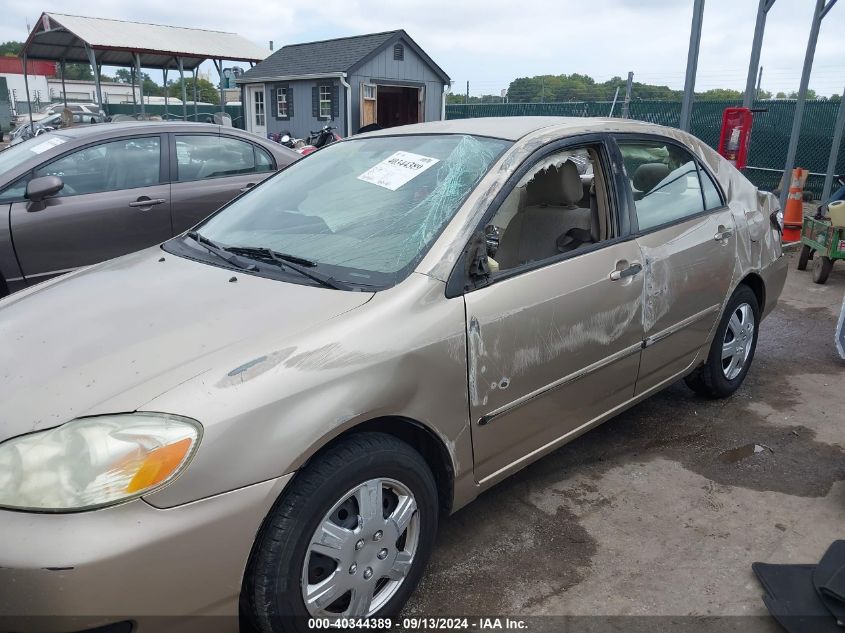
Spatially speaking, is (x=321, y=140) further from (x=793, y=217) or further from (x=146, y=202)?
(x=793, y=217)

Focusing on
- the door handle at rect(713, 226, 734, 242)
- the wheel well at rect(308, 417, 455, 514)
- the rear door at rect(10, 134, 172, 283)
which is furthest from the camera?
the rear door at rect(10, 134, 172, 283)

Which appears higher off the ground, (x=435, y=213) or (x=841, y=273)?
(x=435, y=213)

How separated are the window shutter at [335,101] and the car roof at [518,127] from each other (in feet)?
66.5

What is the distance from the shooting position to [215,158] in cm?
555

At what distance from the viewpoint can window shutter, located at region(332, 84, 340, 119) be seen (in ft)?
73.8

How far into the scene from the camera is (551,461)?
335cm

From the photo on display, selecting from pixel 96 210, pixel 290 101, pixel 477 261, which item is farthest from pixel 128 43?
pixel 477 261

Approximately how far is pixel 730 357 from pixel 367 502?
2.80 meters

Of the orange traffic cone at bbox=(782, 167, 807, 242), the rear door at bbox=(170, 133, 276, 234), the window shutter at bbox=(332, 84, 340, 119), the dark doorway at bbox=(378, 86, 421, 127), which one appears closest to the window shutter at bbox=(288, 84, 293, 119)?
the window shutter at bbox=(332, 84, 340, 119)

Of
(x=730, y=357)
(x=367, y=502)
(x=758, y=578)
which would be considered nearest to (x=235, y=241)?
(x=367, y=502)

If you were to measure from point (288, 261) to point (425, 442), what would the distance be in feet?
2.73

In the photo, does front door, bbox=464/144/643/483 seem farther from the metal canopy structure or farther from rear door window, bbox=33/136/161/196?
the metal canopy structure

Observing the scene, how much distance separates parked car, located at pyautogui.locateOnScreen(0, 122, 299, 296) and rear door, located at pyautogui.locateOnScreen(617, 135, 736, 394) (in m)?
3.38

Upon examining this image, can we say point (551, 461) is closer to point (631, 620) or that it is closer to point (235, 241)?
point (631, 620)
